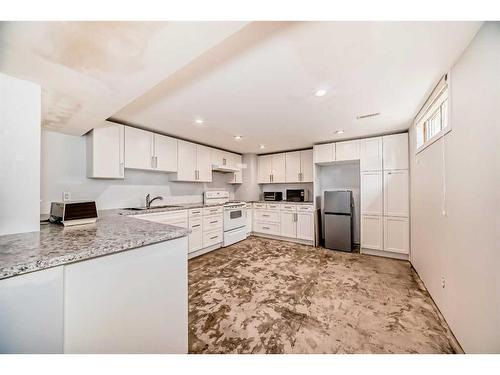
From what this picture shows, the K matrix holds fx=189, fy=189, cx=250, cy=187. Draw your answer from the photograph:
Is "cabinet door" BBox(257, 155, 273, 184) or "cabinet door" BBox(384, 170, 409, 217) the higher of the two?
"cabinet door" BBox(257, 155, 273, 184)

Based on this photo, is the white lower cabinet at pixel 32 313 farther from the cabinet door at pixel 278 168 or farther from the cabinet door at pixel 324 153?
the cabinet door at pixel 278 168

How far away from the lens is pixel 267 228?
182 inches

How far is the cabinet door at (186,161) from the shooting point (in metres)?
3.54

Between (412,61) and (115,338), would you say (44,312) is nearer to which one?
(115,338)

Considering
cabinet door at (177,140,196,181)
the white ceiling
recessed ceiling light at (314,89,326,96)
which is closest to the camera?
the white ceiling

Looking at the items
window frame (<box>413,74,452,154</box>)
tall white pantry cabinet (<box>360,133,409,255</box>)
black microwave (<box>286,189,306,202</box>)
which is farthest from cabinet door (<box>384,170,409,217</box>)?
black microwave (<box>286,189,306,202</box>)

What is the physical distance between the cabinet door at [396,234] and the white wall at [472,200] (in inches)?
56.5

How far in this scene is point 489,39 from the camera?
3.52ft

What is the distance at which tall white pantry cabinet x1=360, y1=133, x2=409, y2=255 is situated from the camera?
3152 millimetres

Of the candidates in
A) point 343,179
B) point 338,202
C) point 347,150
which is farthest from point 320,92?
point 343,179

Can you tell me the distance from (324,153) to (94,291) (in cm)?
397

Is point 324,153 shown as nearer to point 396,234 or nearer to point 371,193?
point 371,193

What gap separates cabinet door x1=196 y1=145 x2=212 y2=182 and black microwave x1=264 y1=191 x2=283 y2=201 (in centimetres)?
163

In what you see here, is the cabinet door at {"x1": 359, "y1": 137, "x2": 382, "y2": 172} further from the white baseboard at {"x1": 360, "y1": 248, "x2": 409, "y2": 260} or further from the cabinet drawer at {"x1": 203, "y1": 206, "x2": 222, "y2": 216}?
the cabinet drawer at {"x1": 203, "y1": 206, "x2": 222, "y2": 216}
